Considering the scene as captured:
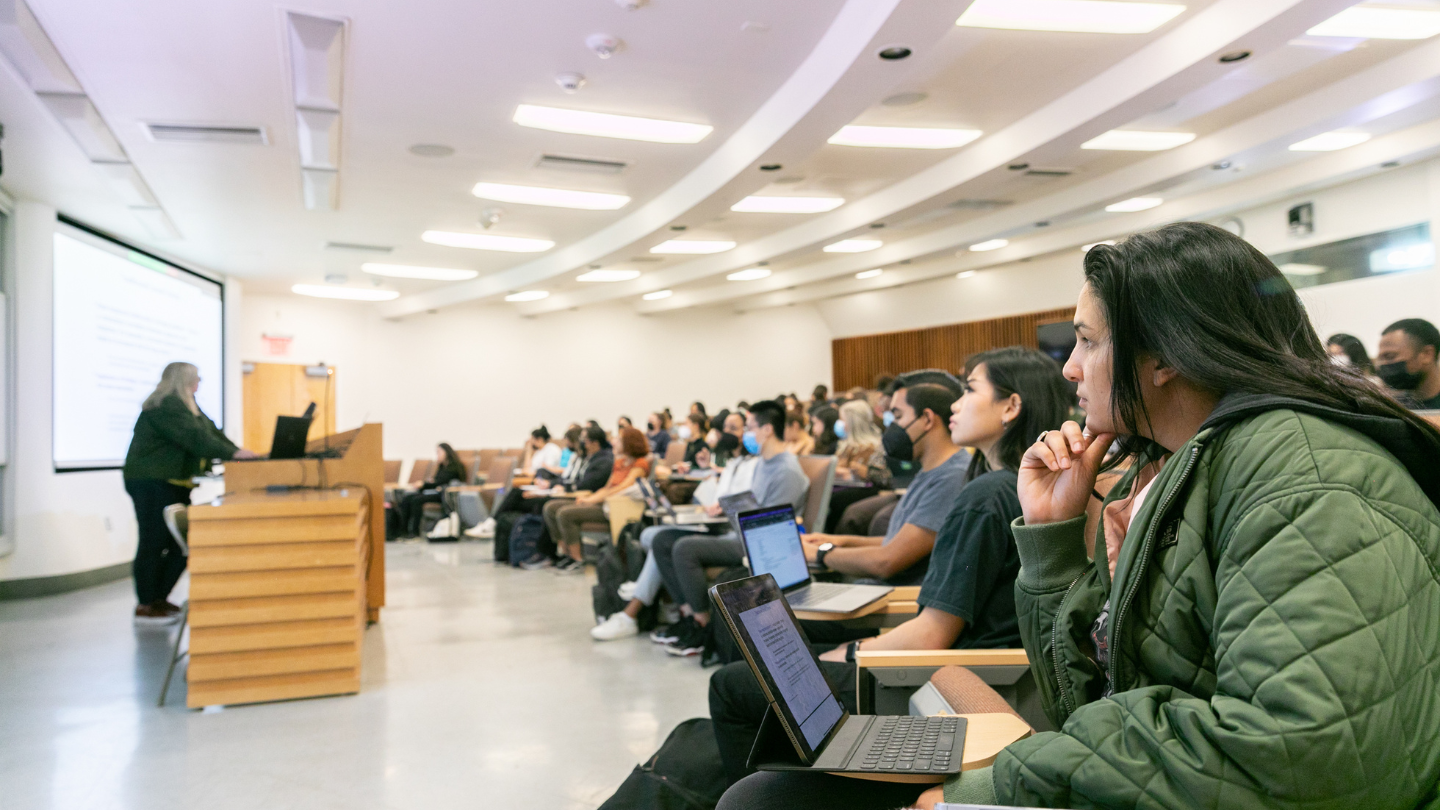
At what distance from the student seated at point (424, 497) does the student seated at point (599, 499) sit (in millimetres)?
3792

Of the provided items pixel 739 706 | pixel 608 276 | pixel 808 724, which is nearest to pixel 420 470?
pixel 608 276

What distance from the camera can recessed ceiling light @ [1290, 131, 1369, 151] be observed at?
311 inches

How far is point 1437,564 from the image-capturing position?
0.93 metres

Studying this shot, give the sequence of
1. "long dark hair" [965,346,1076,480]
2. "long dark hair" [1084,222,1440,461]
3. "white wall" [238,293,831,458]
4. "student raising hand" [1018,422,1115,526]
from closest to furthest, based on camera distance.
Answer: "long dark hair" [1084,222,1440,461]
"student raising hand" [1018,422,1115,526]
"long dark hair" [965,346,1076,480]
"white wall" [238,293,831,458]

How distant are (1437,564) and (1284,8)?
464 centimetres

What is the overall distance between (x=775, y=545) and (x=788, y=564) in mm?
95

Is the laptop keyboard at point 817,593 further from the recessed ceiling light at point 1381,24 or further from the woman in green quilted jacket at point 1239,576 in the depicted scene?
the recessed ceiling light at point 1381,24

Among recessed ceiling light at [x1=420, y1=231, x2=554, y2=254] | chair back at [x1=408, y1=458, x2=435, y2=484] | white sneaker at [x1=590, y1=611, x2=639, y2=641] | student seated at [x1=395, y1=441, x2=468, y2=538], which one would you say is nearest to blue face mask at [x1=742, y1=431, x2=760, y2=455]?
white sneaker at [x1=590, y1=611, x2=639, y2=641]

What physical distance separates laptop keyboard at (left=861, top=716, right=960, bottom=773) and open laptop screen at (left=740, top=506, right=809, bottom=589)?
141 centimetres

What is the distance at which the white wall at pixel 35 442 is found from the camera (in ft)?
22.7

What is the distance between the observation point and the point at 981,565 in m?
2.16

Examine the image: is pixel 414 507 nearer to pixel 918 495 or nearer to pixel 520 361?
pixel 520 361

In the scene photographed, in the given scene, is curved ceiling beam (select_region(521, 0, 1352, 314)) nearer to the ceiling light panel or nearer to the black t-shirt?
the ceiling light panel

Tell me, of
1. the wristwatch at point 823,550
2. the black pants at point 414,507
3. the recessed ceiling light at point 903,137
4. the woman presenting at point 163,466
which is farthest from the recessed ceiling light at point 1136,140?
the black pants at point 414,507
